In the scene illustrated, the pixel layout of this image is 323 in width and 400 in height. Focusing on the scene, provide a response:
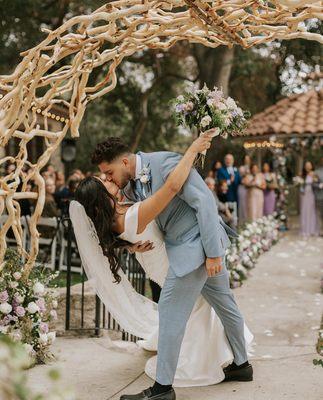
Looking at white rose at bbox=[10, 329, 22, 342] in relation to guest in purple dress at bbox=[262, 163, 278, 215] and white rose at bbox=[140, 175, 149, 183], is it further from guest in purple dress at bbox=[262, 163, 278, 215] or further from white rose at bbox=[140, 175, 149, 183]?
guest in purple dress at bbox=[262, 163, 278, 215]

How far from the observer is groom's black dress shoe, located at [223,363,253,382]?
4.58m

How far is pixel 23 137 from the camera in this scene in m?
4.73

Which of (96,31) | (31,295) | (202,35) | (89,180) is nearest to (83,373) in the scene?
(31,295)

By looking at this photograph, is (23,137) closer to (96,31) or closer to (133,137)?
(96,31)

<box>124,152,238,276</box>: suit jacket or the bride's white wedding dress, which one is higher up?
<box>124,152,238,276</box>: suit jacket

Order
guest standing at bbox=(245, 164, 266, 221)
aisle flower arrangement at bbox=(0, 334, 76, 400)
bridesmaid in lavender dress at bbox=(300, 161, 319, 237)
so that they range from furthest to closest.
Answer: bridesmaid in lavender dress at bbox=(300, 161, 319, 237), guest standing at bbox=(245, 164, 266, 221), aisle flower arrangement at bbox=(0, 334, 76, 400)

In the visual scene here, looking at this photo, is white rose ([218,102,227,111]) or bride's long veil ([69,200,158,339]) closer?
white rose ([218,102,227,111])

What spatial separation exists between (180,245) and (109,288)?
98 cm

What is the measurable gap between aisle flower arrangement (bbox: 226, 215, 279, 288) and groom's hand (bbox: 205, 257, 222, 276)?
511cm

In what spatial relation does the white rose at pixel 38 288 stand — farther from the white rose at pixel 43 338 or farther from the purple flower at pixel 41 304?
the white rose at pixel 43 338

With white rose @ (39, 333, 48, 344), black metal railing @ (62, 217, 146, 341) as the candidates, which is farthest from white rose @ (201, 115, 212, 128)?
white rose @ (39, 333, 48, 344)

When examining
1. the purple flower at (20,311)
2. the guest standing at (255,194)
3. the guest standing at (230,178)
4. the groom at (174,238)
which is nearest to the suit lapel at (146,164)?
the groom at (174,238)

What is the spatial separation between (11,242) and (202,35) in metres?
6.45

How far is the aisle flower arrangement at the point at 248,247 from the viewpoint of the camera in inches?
373
